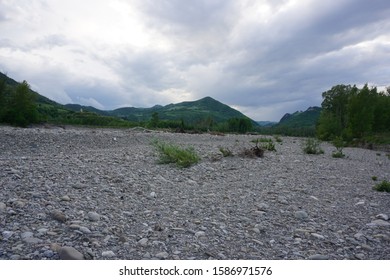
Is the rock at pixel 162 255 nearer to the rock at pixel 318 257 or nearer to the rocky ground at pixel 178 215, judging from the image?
the rocky ground at pixel 178 215

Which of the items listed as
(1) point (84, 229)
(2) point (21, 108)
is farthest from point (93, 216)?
(2) point (21, 108)

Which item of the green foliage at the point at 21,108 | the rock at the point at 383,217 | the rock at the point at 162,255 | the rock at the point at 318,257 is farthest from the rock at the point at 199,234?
the green foliage at the point at 21,108

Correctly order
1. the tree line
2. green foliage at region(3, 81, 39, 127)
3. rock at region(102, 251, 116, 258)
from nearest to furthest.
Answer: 1. rock at region(102, 251, 116, 258)
2. green foliage at region(3, 81, 39, 127)
3. the tree line

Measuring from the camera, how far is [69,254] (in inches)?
138

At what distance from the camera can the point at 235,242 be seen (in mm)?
4414

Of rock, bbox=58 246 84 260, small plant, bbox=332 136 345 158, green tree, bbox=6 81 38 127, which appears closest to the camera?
rock, bbox=58 246 84 260

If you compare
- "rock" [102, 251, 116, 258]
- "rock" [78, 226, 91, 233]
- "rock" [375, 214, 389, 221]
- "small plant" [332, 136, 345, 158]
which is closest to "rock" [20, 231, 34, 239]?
"rock" [78, 226, 91, 233]

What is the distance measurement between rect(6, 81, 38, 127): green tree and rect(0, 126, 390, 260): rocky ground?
3554 cm

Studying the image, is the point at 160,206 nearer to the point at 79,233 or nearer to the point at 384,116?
the point at 79,233

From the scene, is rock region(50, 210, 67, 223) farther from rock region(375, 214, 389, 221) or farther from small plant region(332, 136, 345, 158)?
small plant region(332, 136, 345, 158)

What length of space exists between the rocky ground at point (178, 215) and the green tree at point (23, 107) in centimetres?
3554

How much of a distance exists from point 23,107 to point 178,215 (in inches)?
1644

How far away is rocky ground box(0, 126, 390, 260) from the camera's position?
3.99 meters

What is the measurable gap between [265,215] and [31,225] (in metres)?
4.20
